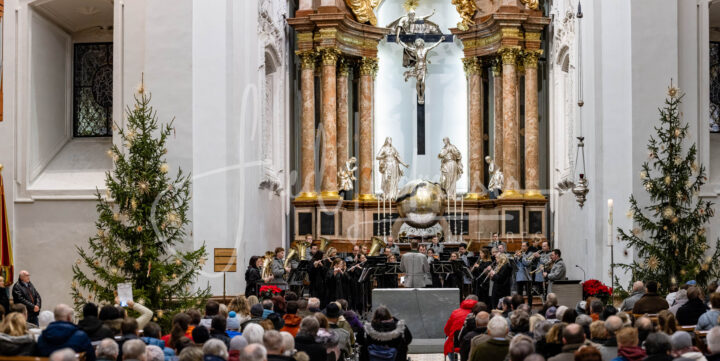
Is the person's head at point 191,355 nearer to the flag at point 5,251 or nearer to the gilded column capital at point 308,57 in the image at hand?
the flag at point 5,251

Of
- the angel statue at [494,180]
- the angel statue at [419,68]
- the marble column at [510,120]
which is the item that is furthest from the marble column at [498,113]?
the angel statue at [419,68]

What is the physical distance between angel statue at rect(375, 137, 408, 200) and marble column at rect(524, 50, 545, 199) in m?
3.40

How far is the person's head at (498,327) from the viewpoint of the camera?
10289mm

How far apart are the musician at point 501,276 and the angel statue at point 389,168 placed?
8269 mm

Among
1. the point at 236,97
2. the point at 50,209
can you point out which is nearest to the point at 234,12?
the point at 236,97

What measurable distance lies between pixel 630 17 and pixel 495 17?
864 cm

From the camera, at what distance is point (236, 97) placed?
21438mm

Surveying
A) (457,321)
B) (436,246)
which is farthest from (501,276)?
(457,321)

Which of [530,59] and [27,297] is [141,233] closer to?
[27,297]

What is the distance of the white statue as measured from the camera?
94.6 ft

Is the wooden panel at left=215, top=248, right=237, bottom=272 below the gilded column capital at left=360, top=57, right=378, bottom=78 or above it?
below

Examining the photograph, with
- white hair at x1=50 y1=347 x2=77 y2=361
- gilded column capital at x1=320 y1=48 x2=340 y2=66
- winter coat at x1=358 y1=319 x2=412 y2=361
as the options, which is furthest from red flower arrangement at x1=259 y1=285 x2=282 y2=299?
white hair at x1=50 y1=347 x2=77 y2=361

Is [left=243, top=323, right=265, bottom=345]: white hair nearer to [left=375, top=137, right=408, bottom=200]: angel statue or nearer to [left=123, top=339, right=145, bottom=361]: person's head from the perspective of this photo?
[left=123, top=339, right=145, bottom=361]: person's head

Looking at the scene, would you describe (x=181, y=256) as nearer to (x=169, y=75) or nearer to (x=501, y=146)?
(x=169, y=75)
